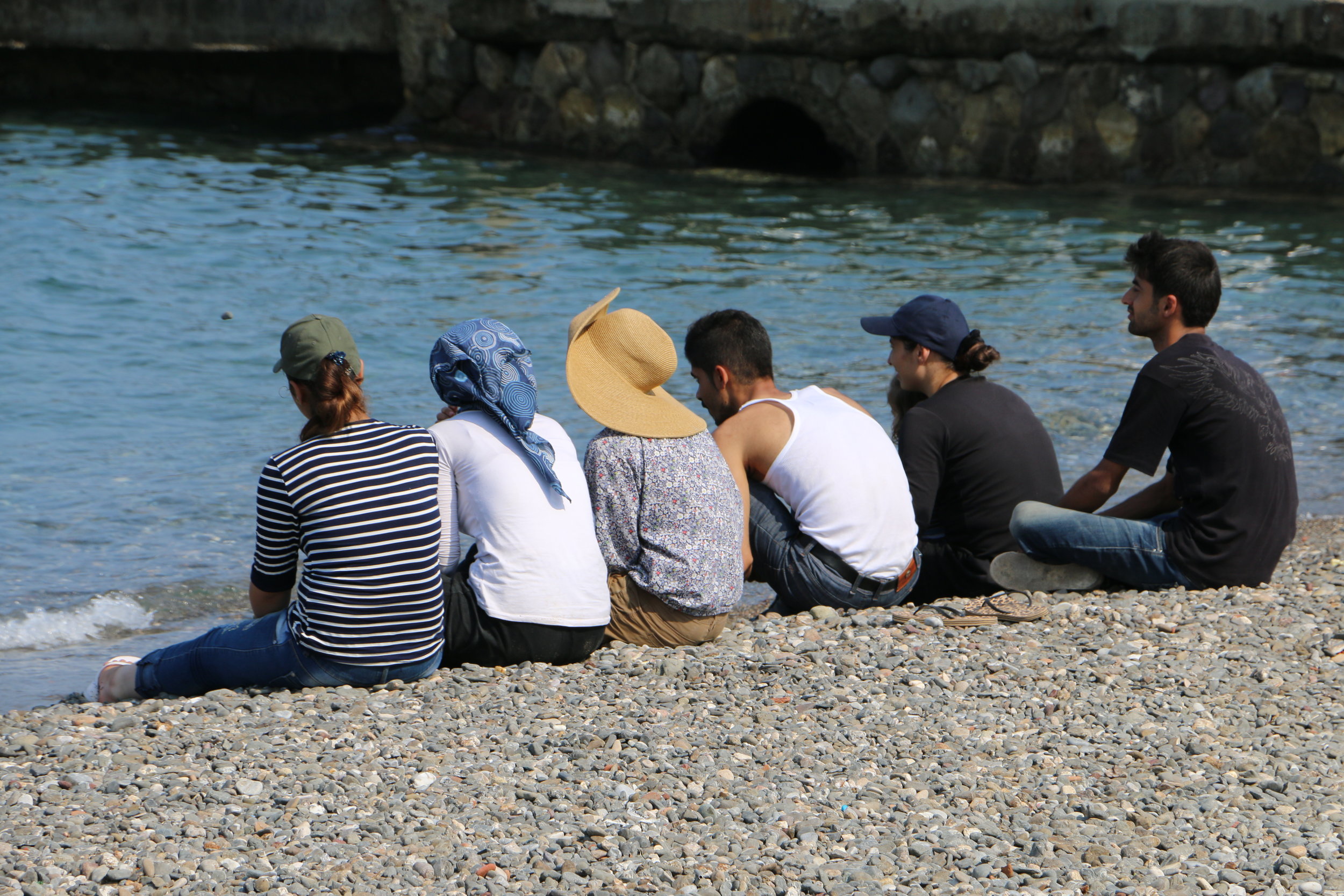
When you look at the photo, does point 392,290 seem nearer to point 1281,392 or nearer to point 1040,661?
point 1281,392

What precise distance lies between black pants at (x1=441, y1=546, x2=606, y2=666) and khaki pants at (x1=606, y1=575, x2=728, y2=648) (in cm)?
16

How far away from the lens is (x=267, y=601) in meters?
3.78

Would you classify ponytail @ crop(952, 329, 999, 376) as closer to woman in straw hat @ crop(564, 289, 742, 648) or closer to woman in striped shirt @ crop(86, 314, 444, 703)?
woman in straw hat @ crop(564, 289, 742, 648)

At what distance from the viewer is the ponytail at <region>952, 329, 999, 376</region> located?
4535 millimetres

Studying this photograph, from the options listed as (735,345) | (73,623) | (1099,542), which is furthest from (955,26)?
(73,623)

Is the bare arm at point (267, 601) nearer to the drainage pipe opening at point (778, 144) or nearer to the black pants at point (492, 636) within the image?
the black pants at point (492, 636)

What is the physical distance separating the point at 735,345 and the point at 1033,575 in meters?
1.28

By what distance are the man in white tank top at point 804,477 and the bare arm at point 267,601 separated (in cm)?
141

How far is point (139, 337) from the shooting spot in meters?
9.91

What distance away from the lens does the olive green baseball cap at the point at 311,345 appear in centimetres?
354

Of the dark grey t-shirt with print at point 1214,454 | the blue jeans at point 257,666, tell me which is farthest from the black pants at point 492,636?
the dark grey t-shirt with print at point 1214,454

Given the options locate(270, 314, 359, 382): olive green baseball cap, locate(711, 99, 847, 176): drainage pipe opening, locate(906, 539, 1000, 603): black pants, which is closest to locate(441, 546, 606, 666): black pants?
locate(270, 314, 359, 382): olive green baseball cap

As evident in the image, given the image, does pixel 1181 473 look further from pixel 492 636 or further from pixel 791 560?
pixel 492 636

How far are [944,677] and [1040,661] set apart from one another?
32cm
